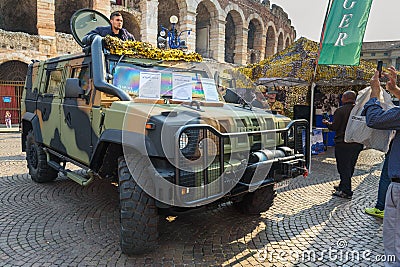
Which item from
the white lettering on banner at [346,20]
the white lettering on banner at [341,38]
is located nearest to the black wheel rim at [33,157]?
the white lettering on banner at [341,38]

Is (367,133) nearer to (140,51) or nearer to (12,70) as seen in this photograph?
(140,51)

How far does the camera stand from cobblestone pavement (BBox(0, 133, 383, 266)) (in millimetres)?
3260

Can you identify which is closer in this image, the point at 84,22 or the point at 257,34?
the point at 84,22

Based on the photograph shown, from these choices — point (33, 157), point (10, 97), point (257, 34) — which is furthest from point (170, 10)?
point (33, 157)

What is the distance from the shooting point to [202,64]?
4.71 m

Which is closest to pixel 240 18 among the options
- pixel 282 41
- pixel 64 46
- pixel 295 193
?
pixel 282 41

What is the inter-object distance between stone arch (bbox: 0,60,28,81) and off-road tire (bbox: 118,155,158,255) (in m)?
18.4

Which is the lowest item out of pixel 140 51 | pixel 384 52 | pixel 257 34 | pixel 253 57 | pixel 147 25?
pixel 140 51

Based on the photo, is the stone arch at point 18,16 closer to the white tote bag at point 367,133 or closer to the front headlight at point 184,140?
the front headlight at point 184,140

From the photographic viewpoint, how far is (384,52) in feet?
185

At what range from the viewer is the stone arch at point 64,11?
76.2 ft

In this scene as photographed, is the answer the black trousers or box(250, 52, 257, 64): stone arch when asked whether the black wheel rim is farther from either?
box(250, 52, 257, 64): stone arch

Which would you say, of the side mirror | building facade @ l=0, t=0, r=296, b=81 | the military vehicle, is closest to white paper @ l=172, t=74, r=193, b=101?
the military vehicle

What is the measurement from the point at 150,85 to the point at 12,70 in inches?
710
